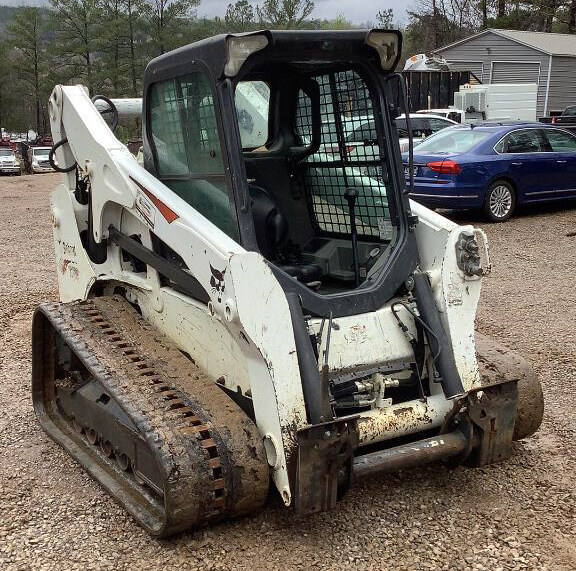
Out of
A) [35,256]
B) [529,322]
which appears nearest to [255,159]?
[529,322]

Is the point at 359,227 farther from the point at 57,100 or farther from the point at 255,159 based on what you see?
the point at 57,100

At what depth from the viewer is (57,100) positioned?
5426 mm

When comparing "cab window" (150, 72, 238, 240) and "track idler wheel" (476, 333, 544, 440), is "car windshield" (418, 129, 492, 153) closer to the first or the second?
"track idler wheel" (476, 333, 544, 440)

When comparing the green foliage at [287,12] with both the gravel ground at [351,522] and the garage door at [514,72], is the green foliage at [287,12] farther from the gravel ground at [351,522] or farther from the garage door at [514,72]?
the gravel ground at [351,522]

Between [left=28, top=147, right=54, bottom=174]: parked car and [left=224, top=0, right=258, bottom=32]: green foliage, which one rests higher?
[left=224, top=0, right=258, bottom=32]: green foliage

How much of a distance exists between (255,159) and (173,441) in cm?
191

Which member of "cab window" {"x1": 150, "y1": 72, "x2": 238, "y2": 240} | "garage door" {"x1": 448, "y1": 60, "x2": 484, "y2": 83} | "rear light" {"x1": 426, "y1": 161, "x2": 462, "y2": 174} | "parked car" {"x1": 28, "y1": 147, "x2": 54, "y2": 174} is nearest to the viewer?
"cab window" {"x1": 150, "y1": 72, "x2": 238, "y2": 240}

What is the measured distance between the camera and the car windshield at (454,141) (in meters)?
13.2

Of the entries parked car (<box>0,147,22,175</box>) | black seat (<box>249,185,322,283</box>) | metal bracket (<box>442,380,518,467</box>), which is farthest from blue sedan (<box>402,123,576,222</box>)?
parked car (<box>0,147,22,175</box>)

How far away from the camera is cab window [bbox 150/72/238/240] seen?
13.5 feet

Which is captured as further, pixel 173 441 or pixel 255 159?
pixel 255 159

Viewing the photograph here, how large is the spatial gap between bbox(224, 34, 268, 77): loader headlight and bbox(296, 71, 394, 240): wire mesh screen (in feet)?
2.84

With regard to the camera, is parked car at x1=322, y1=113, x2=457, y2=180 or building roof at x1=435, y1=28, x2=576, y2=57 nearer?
parked car at x1=322, y1=113, x2=457, y2=180

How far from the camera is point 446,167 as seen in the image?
12.7m
